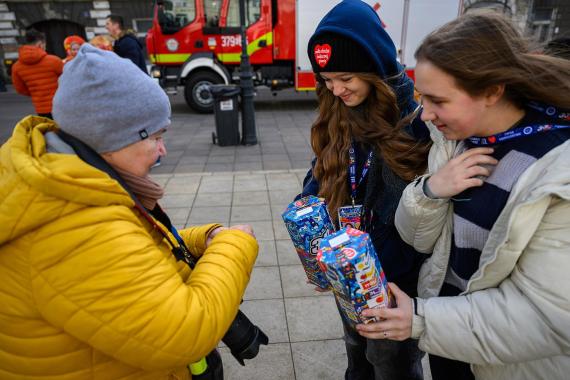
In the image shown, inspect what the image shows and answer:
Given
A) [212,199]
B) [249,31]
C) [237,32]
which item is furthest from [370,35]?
[237,32]

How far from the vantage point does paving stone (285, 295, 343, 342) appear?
2.57 metres

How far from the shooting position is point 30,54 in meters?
5.20

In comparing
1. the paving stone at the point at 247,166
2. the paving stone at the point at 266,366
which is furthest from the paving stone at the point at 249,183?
the paving stone at the point at 266,366

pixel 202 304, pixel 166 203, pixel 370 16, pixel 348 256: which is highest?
pixel 370 16

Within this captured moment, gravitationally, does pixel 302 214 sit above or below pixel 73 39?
below

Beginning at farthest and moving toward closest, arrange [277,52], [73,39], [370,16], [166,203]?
[277,52] → [73,39] → [166,203] → [370,16]

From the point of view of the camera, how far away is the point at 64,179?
0.86 m

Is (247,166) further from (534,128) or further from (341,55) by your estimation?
(534,128)

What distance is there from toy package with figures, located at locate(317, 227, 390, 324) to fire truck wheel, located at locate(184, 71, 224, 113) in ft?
30.4

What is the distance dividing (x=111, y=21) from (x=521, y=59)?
23.1ft

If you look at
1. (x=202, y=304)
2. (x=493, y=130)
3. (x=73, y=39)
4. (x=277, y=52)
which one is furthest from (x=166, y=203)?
(x=277, y=52)

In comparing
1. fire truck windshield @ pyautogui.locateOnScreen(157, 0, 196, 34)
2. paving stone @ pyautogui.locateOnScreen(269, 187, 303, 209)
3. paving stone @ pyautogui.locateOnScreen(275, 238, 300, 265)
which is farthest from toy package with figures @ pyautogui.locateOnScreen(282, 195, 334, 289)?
fire truck windshield @ pyautogui.locateOnScreen(157, 0, 196, 34)

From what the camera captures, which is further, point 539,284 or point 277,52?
point 277,52

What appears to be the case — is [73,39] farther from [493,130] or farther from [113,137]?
[493,130]
